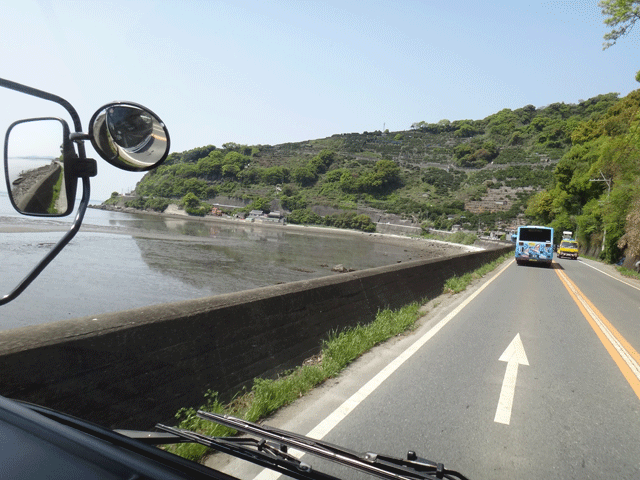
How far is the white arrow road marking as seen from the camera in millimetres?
4840

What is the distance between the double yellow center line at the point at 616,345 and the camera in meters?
6.55

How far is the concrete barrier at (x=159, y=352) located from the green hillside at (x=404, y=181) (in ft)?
326

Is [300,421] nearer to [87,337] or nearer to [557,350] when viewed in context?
[87,337]

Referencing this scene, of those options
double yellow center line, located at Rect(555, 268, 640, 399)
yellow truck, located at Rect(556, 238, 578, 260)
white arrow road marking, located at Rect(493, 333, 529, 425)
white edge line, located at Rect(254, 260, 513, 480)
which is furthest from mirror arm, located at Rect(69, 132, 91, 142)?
yellow truck, located at Rect(556, 238, 578, 260)

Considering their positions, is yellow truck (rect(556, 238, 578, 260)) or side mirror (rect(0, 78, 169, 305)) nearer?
side mirror (rect(0, 78, 169, 305))

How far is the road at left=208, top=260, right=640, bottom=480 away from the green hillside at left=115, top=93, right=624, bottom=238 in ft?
323

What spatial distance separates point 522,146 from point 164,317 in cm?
19565

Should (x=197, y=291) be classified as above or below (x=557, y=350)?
below

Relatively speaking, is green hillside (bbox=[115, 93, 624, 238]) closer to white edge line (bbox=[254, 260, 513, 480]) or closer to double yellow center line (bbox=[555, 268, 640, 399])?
double yellow center line (bbox=[555, 268, 640, 399])

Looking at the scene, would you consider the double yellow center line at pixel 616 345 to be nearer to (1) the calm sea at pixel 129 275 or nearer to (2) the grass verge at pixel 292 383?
(2) the grass verge at pixel 292 383

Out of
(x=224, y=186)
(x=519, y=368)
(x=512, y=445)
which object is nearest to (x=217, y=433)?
(x=512, y=445)

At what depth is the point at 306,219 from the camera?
134 m

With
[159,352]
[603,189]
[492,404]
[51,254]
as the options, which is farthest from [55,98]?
[603,189]

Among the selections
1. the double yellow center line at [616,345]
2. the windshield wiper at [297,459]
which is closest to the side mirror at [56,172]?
the windshield wiper at [297,459]
